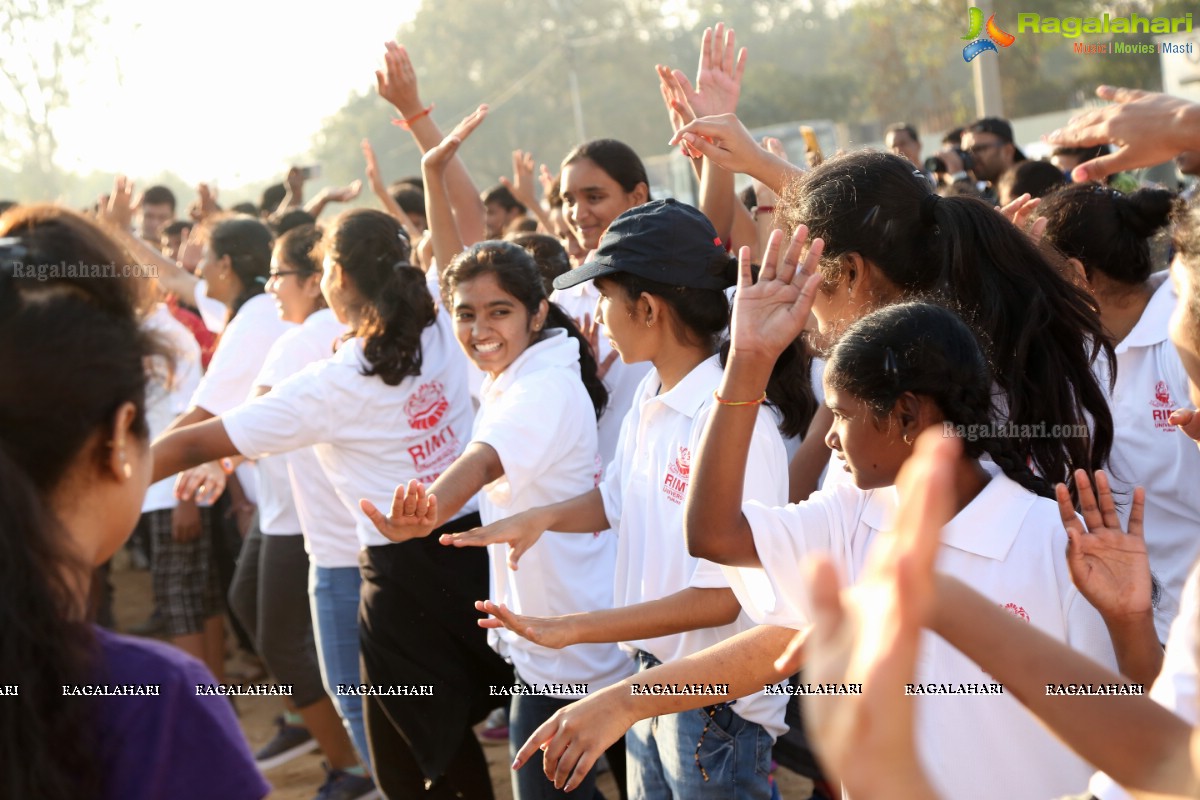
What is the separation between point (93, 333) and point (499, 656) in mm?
2385

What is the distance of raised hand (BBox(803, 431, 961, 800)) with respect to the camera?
102 centimetres

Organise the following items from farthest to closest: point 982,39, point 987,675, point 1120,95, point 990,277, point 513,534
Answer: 1. point 982,39
2. point 513,534
3. point 1120,95
4. point 990,277
5. point 987,675

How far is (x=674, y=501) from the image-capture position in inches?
105

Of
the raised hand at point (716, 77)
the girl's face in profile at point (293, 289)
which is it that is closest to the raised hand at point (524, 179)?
the girl's face in profile at point (293, 289)

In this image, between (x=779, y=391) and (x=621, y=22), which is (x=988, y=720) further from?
(x=621, y=22)

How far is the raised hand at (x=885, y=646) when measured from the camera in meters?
1.02

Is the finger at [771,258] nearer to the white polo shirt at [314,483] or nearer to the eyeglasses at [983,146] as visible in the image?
the white polo shirt at [314,483]

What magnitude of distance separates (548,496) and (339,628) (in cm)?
128

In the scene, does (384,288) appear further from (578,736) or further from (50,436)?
(50,436)

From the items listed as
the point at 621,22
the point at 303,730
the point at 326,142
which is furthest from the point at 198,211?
the point at 621,22

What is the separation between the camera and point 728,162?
120 inches

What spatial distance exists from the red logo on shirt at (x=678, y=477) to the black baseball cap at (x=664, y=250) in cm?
42

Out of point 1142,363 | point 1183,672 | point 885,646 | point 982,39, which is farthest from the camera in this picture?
point 982,39

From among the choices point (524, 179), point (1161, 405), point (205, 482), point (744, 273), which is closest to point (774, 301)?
point (744, 273)
